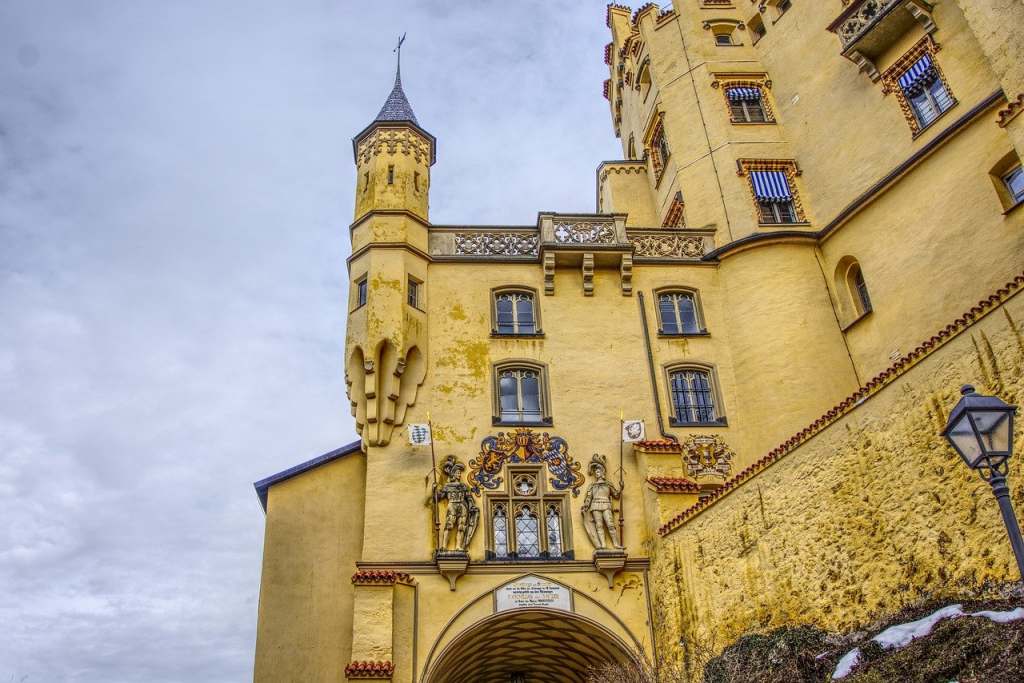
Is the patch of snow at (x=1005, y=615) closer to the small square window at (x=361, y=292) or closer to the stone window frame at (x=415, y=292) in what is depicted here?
the stone window frame at (x=415, y=292)

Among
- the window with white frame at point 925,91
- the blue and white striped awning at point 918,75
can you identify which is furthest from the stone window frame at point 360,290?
the blue and white striped awning at point 918,75

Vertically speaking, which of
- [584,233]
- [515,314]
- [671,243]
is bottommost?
[515,314]

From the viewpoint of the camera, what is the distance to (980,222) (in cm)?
1805

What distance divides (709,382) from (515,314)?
5.34 metres

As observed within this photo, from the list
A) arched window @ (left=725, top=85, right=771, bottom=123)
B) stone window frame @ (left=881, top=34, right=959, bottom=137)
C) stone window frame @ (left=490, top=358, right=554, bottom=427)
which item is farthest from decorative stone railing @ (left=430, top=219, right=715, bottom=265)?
stone window frame @ (left=881, top=34, right=959, bottom=137)

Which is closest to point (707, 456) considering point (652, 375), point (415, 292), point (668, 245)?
point (652, 375)

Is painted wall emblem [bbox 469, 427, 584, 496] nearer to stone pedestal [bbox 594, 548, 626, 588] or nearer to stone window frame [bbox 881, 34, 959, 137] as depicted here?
stone pedestal [bbox 594, 548, 626, 588]

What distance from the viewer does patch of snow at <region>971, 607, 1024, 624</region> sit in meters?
9.62

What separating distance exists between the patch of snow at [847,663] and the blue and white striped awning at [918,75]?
14393 mm

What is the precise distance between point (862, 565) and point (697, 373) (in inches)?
390

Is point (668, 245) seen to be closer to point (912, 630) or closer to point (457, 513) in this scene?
point (457, 513)

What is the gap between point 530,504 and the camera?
20.1m

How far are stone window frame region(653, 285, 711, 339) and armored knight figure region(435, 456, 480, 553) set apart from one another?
676 cm

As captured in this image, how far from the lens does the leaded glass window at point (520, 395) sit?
21.3 m
